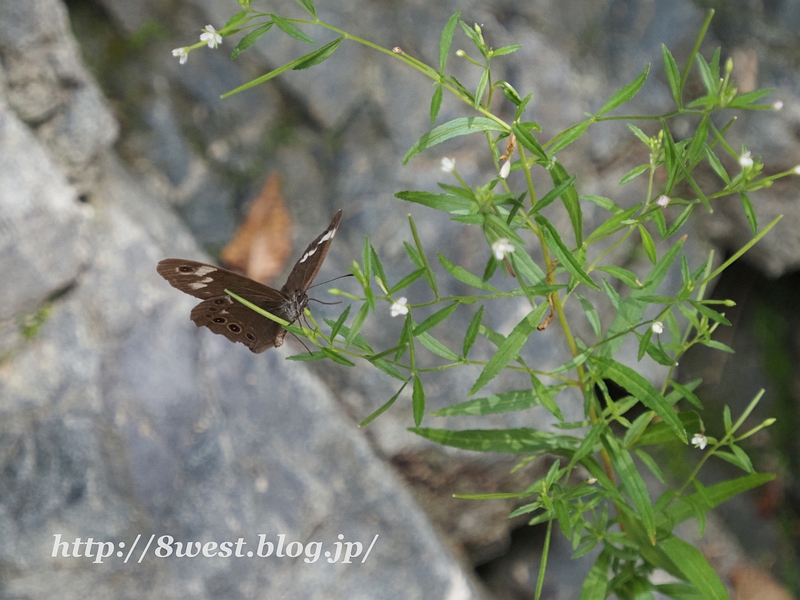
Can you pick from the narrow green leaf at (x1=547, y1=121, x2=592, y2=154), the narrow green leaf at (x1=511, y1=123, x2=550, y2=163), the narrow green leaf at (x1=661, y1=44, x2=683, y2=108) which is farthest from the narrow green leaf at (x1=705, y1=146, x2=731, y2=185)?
the narrow green leaf at (x1=511, y1=123, x2=550, y2=163)

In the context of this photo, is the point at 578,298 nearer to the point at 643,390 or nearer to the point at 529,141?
the point at 643,390

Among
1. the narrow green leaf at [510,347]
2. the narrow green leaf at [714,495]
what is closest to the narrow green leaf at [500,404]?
the narrow green leaf at [510,347]

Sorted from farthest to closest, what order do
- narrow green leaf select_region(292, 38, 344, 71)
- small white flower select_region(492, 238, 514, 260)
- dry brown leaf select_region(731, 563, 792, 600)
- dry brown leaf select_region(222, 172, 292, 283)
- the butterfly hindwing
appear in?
dry brown leaf select_region(731, 563, 792, 600) < dry brown leaf select_region(222, 172, 292, 283) < the butterfly hindwing < narrow green leaf select_region(292, 38, 344, 71) < small white flower select_region(492, 238, 514, 260)

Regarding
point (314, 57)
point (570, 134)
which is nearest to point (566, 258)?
point (570, 134)

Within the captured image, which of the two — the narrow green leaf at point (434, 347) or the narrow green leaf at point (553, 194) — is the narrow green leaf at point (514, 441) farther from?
the narrow green leaf at point (553, 194)

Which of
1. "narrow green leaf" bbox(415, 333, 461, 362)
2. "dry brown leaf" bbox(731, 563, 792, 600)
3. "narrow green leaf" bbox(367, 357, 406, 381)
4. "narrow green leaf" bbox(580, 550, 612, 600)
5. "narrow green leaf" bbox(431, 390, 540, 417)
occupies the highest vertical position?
"narrow green leaf" bbox(367, 357, 406, 381)

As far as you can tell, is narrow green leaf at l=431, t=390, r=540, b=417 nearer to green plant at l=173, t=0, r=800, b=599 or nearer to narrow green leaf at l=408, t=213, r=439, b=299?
green plant at l=173, t=0, r=800, b=599
